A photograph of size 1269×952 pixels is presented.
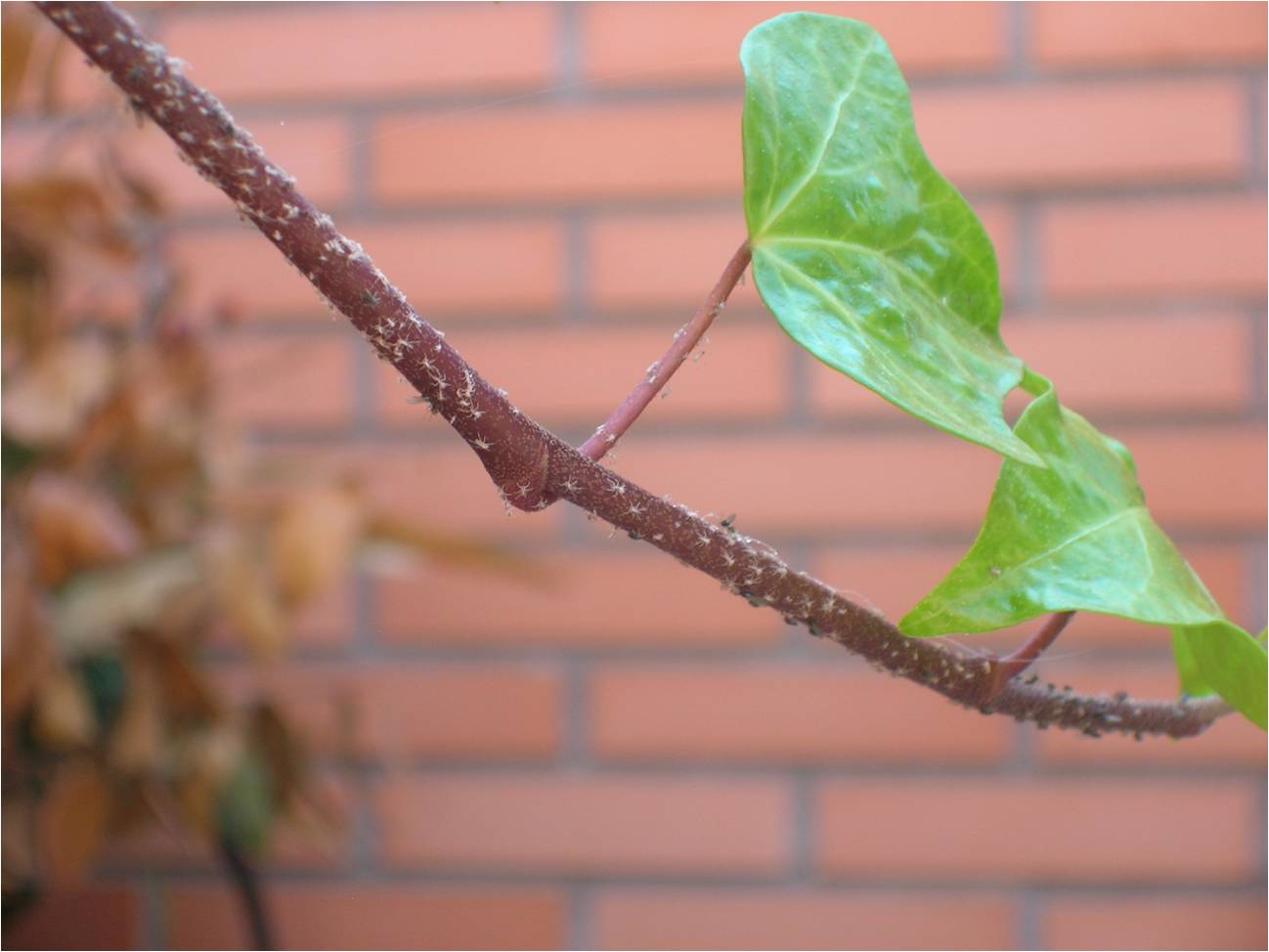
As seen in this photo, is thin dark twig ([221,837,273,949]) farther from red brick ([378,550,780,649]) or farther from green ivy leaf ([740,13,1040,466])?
green ivy leaf ([740,13,1040,466])

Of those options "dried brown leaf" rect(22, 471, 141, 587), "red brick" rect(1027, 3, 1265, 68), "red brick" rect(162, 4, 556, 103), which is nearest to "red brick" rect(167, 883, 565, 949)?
"dried brown leaf" rect(22, 471, 141, 587)

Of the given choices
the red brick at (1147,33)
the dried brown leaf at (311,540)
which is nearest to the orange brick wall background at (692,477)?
the red brick at (1147,33)

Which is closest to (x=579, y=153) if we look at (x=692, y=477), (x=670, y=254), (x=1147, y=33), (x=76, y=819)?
(x=670, y=254)

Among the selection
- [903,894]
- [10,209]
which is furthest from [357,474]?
[903,894]

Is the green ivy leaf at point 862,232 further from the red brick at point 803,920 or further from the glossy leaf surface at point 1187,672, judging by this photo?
the red brick at point 803,920

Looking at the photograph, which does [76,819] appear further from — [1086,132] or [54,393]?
[1086,132]

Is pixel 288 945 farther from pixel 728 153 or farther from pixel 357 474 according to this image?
pixel 728 153

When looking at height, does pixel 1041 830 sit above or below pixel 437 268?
below
